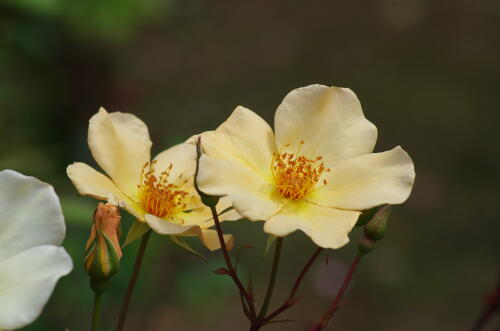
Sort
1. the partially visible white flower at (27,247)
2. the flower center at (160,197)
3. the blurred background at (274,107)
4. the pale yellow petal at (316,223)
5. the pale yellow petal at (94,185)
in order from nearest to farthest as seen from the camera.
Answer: the partially visible white flower at (27,247) → the pale yellow petal at (316,223) → the pale yellow petal at (94,185) → the flower center at (160,197) → the blurred background at (274,107)

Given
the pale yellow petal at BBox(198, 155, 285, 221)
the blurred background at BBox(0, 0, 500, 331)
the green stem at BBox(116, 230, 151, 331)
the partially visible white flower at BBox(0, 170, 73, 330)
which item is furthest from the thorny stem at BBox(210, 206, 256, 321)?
the blurred background at BBox(0, 0, 500, 331)

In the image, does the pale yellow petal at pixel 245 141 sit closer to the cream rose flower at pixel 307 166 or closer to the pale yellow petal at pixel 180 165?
the cream rose flower at pixel 307 166

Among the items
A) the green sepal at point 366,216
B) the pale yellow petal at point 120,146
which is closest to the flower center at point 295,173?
the green sepal at point 366,216

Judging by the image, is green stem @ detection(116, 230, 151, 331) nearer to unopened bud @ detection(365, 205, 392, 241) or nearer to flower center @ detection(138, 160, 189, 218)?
flower center @ detection(138, 160, 189, 218)

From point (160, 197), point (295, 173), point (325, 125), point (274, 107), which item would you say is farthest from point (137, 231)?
point (274, 107)

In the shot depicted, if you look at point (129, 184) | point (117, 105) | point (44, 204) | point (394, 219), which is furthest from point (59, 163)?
point (44, 204)
